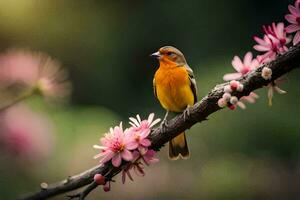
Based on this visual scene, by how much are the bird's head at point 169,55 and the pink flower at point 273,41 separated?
0.96 feet

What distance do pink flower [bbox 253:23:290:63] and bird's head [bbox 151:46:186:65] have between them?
0.29 metres

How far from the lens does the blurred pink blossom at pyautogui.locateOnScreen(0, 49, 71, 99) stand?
1081 mm

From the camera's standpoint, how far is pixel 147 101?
203 inches

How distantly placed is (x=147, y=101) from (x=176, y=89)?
154 inches

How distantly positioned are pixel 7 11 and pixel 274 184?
2.35 metres

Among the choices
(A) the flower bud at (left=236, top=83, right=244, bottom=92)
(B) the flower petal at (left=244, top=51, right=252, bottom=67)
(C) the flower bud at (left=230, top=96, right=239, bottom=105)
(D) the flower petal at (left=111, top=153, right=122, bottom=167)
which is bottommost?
(D) the flower petal at (left=111, top=153, right=122, bottom=167)

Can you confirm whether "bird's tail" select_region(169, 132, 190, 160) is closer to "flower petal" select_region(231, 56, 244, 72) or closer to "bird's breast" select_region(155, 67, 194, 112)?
"bird's breast" select_region(155, 67, 194, 112)

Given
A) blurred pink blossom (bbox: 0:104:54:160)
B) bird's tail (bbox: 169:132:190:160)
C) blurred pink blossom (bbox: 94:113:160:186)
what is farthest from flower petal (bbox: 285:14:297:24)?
blurred pink blossom (bbox: 0:104:54:160)

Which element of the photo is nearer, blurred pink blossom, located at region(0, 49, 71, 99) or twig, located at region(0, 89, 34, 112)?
twig, located at region(0, 89, 34, 112)

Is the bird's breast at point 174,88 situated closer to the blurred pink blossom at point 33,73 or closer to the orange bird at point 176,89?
the orange bird at point 176,89

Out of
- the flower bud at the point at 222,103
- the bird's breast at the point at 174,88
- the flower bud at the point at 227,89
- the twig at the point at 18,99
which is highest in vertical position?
the bird's breast at the point at 174,88

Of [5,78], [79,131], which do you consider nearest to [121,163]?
[5,78]

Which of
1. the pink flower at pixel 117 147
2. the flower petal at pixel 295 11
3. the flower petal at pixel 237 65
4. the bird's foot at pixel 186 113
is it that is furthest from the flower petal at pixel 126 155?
the flower petal at pixel 295 11

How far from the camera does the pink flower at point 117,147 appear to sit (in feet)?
2.96
